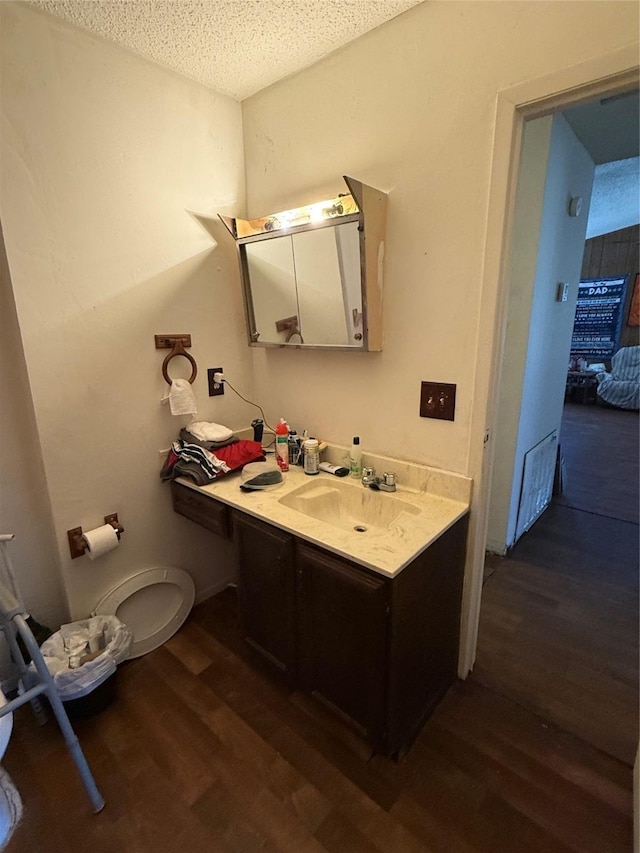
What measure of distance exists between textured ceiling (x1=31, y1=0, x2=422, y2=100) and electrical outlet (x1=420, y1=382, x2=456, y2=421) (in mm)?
1236

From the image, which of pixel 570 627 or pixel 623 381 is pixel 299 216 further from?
pixel 623 381

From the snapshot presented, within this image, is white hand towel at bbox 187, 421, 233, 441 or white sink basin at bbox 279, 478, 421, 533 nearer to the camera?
white sink basin at bbox 279, 478, 421, 533

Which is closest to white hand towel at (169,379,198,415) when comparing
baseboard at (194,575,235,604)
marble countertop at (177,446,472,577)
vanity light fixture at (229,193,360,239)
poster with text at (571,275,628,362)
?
marble countertop at (177,446,472,577)

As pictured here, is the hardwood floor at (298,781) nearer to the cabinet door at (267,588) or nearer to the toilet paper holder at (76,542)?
the cabinet door at (267,588)

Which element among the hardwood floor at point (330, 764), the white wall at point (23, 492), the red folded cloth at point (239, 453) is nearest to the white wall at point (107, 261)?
the white wall at point (23, 492)

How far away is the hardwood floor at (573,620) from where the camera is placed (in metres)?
1.54

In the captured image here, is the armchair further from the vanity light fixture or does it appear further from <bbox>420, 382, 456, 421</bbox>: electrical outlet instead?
the vanity light fixture

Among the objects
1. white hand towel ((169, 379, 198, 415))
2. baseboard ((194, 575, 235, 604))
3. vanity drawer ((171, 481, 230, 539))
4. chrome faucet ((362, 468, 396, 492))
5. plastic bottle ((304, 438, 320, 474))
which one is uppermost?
white hand towel ((169, 379, 198, 415))

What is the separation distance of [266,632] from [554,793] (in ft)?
3.50

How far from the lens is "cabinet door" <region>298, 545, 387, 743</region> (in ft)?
3.94

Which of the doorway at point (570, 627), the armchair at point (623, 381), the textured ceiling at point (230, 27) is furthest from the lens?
the armchair at point (623, 381)

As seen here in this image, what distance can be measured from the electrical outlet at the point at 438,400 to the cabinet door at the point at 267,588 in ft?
2.31

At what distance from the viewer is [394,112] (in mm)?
1403

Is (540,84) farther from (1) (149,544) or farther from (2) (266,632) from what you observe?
(1) (149,544)
